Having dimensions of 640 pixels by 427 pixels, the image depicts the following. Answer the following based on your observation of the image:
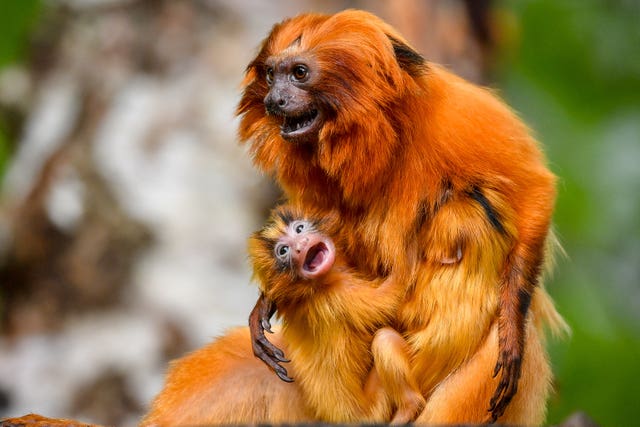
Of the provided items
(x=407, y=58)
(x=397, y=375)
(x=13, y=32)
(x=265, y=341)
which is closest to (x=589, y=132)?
(x=13, y=32)

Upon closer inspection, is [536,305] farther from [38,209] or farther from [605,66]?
[605,66]

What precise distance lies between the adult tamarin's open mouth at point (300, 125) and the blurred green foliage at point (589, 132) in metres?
6.09

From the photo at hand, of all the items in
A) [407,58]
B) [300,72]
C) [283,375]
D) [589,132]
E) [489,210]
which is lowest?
[283,375]

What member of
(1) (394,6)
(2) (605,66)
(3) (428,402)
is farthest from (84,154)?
(2) (605,66)

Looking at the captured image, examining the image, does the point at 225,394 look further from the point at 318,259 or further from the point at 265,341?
the point at 318,259

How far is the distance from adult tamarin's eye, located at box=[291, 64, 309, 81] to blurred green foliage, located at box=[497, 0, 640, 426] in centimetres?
615

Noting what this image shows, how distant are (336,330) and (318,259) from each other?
1.24 ft

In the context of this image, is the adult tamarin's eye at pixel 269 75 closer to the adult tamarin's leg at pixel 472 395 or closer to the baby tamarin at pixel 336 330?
the baby tamarin at pixel 336 330

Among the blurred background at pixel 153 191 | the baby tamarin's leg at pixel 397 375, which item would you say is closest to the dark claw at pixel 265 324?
the baby tamarin's leg at pixel 397 375

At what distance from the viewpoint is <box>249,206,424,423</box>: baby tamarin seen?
15.5ft

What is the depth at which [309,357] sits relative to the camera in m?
4.96

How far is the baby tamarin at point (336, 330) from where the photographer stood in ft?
15.5

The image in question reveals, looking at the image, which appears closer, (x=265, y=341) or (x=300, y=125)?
(x=300, y=125)

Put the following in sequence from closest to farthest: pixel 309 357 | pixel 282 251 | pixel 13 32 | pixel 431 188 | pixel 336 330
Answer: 1. pixel 431 188
2. pixel 336 330
3. pixel 309 357
4. pixel 282 251
5. pixel 13 32
